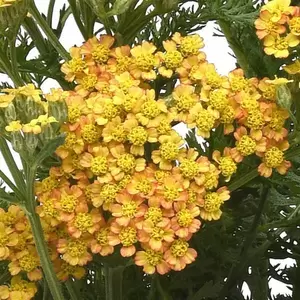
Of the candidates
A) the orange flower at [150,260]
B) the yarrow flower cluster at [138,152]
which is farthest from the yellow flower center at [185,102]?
the orange flower at [150,260]

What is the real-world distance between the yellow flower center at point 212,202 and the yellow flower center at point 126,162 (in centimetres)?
6

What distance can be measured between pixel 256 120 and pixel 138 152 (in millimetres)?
85

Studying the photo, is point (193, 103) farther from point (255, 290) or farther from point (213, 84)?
point (255, 290)

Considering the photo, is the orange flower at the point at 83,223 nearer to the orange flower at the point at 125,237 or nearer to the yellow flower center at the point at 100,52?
the orange flower at the point at 125,237

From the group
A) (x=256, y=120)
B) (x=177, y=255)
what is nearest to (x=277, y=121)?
(x=256, y=120)

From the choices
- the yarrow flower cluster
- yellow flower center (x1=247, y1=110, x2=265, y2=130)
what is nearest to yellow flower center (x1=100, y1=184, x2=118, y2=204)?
the yarrow flower cluster

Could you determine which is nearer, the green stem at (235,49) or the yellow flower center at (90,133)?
the yellow flower center at (90,133)

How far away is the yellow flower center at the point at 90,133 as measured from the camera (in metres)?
0.61

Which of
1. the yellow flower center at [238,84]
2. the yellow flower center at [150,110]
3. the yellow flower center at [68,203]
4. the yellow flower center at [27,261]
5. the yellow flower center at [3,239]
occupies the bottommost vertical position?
the yellow flower center at [27,261]

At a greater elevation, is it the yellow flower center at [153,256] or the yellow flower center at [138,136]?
the yellow flower center at [138,136]

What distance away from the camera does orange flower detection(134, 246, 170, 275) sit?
611 mm

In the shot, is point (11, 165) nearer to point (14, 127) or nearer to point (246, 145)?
point (14, 127)

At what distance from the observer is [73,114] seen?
0.62 metres

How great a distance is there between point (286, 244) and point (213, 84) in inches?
7.8
